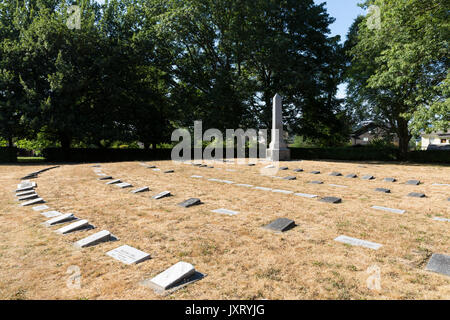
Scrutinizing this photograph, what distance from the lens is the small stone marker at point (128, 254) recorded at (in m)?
3.11

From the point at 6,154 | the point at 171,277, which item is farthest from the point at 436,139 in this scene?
the point at 6,154

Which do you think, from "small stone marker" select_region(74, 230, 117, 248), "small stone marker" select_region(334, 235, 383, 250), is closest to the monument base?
"small stone marker" select_region(334, 235, 383, 250)

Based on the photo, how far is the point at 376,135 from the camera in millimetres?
23234

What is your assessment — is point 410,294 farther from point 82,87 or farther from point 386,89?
point 82,87

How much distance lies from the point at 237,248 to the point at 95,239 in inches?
83.9

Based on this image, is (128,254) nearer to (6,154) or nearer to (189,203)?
(189,203)

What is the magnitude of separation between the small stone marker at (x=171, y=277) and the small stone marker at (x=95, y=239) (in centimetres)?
151

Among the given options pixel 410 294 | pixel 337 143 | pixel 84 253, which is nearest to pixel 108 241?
pixel 84 253

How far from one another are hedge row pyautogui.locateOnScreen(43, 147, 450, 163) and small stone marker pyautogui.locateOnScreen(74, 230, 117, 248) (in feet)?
61.4

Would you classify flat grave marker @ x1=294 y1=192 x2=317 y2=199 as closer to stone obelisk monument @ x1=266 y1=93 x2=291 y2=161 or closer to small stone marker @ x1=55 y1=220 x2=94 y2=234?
small stone marker @ x1=55 y1=220 x2=94 y2=234

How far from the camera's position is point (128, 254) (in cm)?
327

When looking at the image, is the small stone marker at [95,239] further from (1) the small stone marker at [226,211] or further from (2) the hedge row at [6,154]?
(2) the hedge row at [6,154]

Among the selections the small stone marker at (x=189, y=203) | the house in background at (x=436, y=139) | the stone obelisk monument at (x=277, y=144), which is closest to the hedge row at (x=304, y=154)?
the stone obelisk monument at (x=277, y=144)
